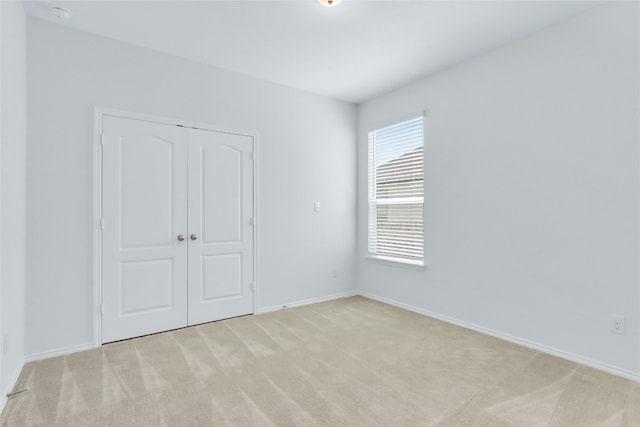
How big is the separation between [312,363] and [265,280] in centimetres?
151

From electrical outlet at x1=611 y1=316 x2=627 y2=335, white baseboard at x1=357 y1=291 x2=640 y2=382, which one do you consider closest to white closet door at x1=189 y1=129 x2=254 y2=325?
white baseboard at x1=357 y1=291 x2=640 y2=382

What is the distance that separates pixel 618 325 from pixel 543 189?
3.71 ft

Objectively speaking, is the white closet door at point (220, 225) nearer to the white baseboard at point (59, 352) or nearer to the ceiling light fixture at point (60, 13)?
the white baseboard at point (59, 352)

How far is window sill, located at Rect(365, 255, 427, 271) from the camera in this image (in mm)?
3824

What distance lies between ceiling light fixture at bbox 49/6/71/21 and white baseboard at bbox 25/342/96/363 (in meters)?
2.69

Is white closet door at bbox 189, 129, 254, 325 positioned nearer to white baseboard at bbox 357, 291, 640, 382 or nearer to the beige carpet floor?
the beige carpet floor

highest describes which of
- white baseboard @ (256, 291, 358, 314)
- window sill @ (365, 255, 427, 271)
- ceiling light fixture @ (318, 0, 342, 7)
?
ceiling light fixture @ (318, 0, 342, 7)

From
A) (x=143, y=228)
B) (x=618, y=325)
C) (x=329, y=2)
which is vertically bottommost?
(x=618, y=325)

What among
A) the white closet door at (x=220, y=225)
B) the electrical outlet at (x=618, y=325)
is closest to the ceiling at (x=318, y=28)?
Answer: the white closet door at (x=220, y=225)

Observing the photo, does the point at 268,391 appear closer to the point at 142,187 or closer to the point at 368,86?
the point at 142,187

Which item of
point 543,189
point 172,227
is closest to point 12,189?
point 172,227

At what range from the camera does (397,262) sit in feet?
13.3

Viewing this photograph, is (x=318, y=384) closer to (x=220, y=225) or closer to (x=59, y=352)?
(x=220, y=225)

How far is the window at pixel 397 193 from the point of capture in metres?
3.90
